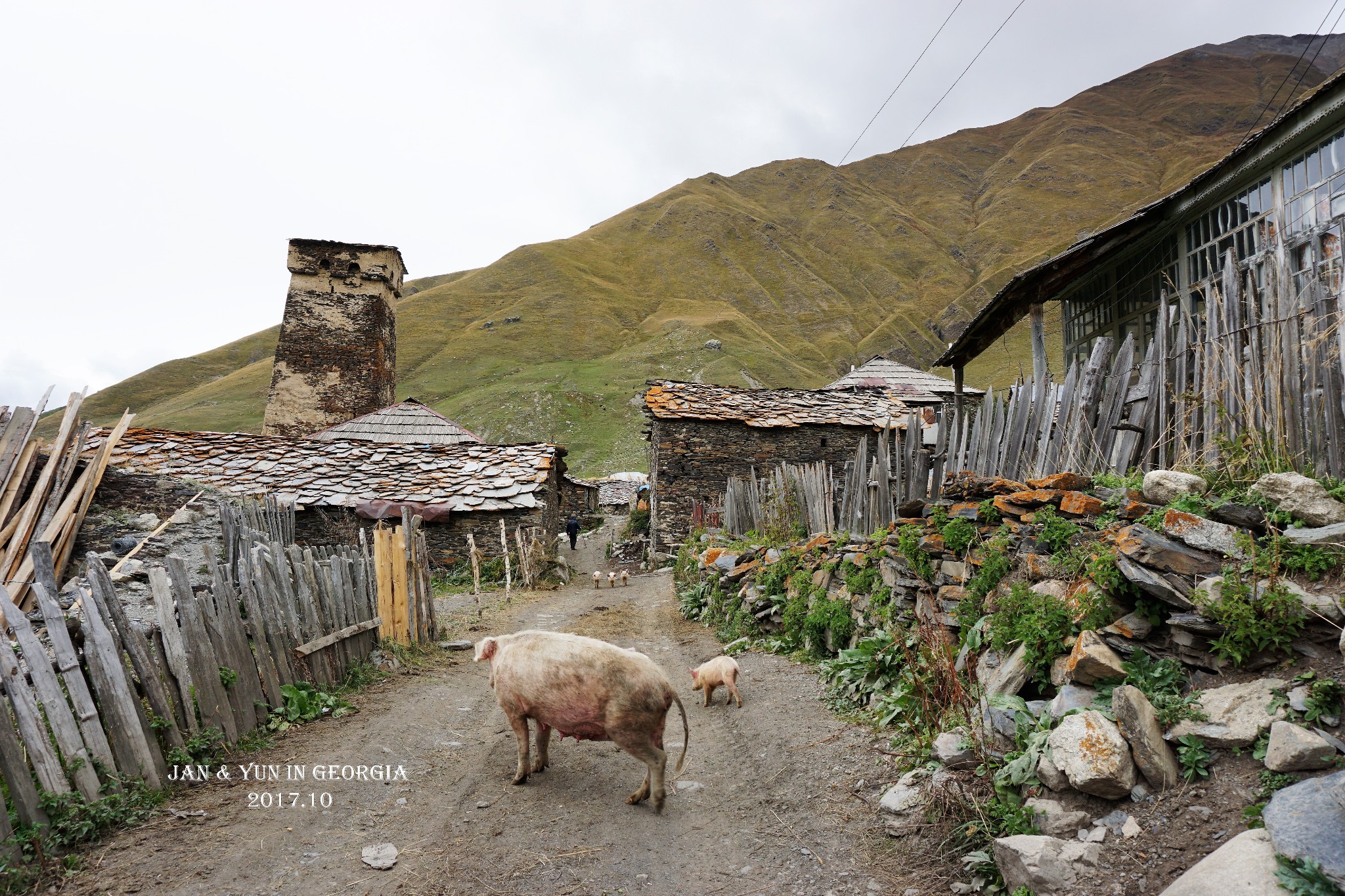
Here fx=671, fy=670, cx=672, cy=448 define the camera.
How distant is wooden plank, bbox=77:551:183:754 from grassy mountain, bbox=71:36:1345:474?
3767 cm

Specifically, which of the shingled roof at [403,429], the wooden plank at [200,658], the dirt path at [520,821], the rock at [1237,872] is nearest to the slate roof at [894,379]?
→ the shingled roof at [403,429]

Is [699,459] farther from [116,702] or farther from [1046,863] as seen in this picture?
→ [1046,863]

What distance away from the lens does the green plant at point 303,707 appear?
5.46 metres

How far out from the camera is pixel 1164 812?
106 inches

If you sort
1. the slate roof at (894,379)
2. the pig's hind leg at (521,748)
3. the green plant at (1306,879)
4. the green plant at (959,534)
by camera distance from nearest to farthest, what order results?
the green plant at (1306,879)
the pig's hind leg at (521,748)
the green plant at (959,534)
the slate roof at (894,379)

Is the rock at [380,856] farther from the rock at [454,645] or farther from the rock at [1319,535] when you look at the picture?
the rock at [454,645]

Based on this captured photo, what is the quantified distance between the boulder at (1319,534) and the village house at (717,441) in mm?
14851

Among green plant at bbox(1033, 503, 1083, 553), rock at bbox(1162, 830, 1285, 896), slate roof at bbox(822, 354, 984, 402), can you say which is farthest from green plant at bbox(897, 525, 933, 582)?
slate roof at bbox(822, 354, 984, 402)

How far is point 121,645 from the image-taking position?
424cm

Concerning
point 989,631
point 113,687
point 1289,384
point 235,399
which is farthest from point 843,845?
point 235,399

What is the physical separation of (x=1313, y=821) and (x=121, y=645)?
5.92 m

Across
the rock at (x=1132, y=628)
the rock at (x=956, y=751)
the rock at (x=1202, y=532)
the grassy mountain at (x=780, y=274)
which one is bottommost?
the rock at (x=956, y=751)

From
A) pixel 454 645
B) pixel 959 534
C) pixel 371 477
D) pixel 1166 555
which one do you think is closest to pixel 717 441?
pixel 371 477

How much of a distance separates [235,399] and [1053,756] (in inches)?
3005
